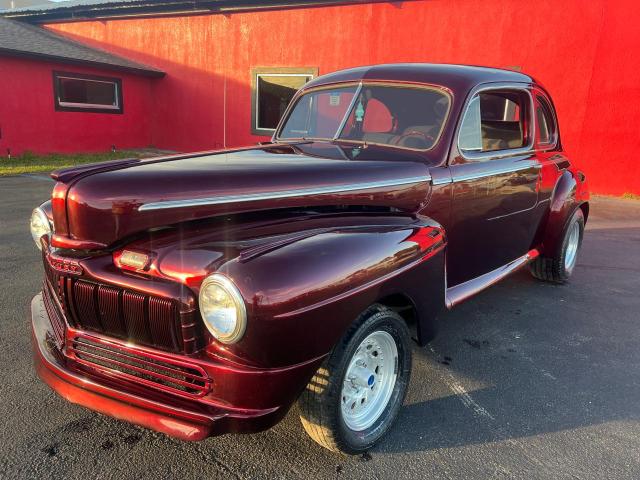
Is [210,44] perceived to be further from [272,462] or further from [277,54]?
[272,462]

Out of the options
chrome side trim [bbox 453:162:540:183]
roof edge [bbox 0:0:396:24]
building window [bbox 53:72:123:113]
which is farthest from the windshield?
building window [bbox 53:72:123:113]

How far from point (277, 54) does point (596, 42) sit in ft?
22.3

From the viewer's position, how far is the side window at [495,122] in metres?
3.14

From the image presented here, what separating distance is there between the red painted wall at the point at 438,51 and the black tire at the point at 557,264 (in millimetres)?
4358

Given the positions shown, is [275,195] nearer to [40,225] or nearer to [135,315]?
[135,315]

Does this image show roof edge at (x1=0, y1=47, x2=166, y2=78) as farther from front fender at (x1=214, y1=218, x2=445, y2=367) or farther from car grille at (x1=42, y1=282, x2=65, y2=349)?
front fender at (x1=214, y1=218, x2=445, y2=367)

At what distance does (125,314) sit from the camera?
1901mm

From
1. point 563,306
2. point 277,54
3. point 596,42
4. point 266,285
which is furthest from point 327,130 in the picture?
point 277,54

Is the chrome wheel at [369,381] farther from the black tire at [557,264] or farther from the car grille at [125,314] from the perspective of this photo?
the black tire at [557,264]

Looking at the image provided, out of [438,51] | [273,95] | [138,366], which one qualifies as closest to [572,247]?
[138,366]

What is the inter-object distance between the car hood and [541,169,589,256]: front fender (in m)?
1.91

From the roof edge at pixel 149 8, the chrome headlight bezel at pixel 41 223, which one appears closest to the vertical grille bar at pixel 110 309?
the chrome headlight bezel at pixel 41 223

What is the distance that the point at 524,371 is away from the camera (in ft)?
9.82

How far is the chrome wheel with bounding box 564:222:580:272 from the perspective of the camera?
15.4ft
